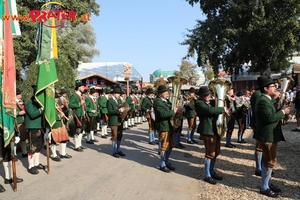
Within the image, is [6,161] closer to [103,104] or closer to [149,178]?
[149,178]

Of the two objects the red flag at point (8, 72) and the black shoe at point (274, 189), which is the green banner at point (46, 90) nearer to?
the red flag at point (8, 72)

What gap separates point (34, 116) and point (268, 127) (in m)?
4.94

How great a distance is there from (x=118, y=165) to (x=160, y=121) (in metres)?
1.76

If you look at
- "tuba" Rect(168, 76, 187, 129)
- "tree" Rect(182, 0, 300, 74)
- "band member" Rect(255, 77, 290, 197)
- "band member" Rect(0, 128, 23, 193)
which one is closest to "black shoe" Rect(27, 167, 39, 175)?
"band member" Rect(0, 128, 23, 193)

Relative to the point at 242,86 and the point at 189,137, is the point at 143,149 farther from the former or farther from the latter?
the point at 242,86

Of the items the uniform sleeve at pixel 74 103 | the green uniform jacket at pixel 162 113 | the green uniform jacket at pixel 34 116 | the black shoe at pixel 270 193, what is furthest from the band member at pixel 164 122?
the uniform sleeve at pixel 74 103

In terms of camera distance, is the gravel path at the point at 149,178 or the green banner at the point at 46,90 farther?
the green banner at the point at 46,90

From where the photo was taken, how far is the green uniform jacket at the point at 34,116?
6.28 meters

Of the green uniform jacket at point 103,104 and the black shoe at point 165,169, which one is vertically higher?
the green uniform jacket at point 103,104

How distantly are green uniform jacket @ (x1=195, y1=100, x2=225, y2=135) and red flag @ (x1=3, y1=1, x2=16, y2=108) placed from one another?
12.1ft

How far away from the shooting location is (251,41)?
1953cm

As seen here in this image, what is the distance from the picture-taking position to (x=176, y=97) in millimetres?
6742

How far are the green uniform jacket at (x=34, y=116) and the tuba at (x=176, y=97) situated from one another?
3060mm

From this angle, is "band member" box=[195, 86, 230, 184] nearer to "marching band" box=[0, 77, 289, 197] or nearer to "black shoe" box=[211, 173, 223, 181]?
"marching band" box=[0, 77, 289, 197]
